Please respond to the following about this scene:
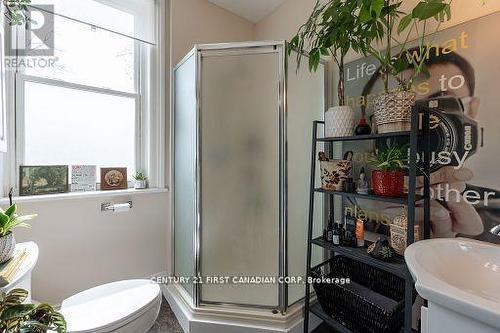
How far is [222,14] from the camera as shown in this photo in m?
2.17

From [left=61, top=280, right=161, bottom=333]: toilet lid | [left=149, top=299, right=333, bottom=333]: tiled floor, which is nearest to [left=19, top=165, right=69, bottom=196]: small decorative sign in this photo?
[left=61, top=280, right=161, bottom=333]: toilet lid

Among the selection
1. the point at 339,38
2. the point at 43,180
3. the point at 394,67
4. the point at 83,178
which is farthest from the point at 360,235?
the point at 43,180

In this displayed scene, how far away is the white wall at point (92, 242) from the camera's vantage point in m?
1.47

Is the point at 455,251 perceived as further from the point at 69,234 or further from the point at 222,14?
the point at 222,14

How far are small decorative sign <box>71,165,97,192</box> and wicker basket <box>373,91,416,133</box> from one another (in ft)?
6.12

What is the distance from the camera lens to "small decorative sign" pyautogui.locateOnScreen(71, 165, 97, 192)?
1656mm

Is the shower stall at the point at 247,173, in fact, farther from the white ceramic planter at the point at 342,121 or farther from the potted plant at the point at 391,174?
the potted plant at the point at 391,174

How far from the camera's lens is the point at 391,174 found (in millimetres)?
1148

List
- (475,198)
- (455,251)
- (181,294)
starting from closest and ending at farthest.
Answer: (455,251), (475,198), (181,294)

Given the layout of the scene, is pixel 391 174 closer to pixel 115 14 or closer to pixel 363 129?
pixel 363 129

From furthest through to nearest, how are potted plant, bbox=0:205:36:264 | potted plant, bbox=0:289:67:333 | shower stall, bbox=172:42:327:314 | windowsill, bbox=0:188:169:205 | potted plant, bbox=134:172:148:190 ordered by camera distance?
1. potted plant, bbox=134:172:148:190
2. shower stall, bbox=172:42:327:314
3. windowsill, bbox=0:188:169:205
4. potted plant, bbox=0:205:36:264
5. potted plant, bbox=0:289:67:333

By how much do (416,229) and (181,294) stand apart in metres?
1.53

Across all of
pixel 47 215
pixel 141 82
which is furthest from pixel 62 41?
pixel 47 215

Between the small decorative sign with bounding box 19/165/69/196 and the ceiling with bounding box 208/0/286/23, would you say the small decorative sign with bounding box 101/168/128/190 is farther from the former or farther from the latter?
the ceiling with bounding box 208/0/286/23
